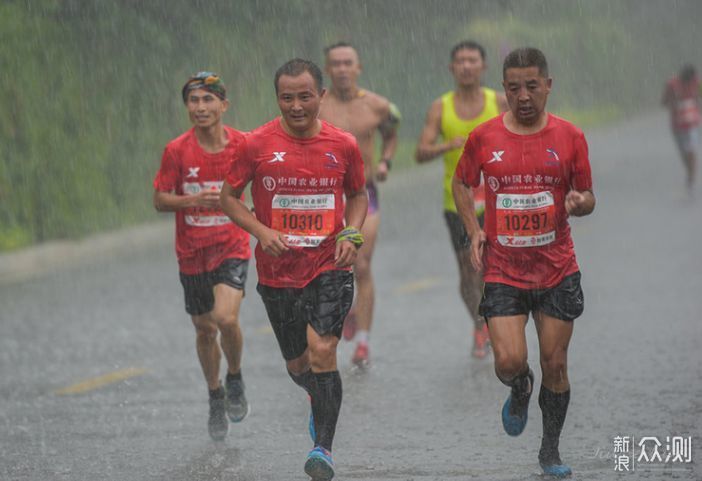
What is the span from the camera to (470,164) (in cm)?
663

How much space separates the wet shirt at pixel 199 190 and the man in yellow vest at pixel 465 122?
2155 millimetres

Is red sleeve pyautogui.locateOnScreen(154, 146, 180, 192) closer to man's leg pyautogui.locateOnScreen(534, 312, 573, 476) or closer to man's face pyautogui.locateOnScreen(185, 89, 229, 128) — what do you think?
man's face pyautogui.locateOnScreen(185, 89, 229, 128)

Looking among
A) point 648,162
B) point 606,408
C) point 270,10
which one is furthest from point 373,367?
point 648,162

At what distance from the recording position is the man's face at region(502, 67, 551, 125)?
630 cm

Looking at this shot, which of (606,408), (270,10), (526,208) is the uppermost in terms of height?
(270,10)

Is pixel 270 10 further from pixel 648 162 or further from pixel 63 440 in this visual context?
pixel 63 440

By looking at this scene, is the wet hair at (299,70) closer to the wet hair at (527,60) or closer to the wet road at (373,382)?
the wet hair at (527,60)

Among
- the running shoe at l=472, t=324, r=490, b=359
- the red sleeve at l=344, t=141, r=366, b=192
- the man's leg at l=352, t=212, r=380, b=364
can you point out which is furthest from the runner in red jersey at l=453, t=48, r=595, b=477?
the man's leg at l=352, t=212, r=380, b=364

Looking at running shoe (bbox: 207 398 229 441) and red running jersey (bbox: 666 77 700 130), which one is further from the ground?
red running jersey (bbox: 666 77 700 130)

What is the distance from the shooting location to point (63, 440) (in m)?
7.63

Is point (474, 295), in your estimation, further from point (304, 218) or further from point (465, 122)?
point (304, 218)

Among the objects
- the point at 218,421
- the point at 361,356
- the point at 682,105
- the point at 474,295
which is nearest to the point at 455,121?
the point at 474,295

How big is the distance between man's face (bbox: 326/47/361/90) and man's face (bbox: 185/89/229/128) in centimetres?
226

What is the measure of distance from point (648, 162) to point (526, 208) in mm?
20960
